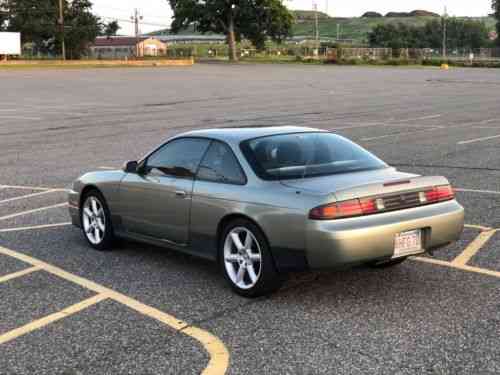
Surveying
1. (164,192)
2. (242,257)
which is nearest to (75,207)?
(164,192)

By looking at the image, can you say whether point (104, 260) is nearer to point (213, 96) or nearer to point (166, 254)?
point (166, 254)

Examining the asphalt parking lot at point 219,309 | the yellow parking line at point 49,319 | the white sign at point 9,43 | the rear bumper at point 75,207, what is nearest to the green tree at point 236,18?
the white sign at point 9,43

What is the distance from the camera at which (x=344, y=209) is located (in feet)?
18.6

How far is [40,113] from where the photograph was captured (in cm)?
2712

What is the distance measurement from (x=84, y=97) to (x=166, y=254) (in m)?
28.9

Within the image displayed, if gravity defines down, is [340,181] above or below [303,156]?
below

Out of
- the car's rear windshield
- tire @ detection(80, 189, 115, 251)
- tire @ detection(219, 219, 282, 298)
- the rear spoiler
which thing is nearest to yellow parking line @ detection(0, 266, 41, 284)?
tire @ detection(80, 189, 115, 251)

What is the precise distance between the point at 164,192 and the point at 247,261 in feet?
4.15

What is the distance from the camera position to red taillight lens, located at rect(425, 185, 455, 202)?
618 cm

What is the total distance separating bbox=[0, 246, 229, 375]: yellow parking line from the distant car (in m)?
0.74

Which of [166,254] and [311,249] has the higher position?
[311,249]

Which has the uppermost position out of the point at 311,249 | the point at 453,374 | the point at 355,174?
the point at 355,174

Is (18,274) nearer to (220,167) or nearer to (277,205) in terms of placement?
(220,167)

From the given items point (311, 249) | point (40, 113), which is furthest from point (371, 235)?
point (40, 113)
